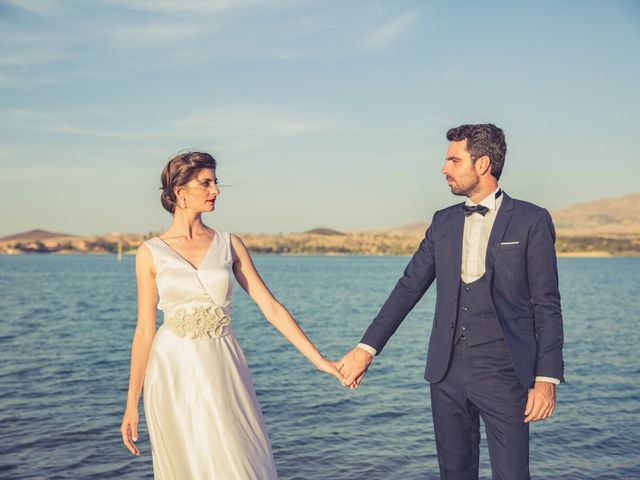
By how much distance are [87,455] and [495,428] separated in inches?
317

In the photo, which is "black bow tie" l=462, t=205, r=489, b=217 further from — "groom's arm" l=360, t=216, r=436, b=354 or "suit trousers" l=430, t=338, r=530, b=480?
"suit trousers" l=430, t=338, r=530, b=480

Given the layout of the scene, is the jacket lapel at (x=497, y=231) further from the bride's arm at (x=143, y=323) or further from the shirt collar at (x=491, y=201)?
the bride's arm at (x=143, y=323)

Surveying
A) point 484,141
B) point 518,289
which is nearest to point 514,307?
point 518,289

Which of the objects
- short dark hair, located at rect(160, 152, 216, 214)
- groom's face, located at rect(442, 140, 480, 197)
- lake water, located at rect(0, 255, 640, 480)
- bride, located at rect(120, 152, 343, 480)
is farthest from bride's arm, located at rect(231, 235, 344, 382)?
lake water, located at rect(0, 255, 640, 480)

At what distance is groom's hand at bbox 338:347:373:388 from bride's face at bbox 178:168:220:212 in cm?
143

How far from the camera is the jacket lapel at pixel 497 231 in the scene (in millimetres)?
4508

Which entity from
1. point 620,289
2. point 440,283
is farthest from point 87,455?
point 620,289

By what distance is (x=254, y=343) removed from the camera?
2777 cm

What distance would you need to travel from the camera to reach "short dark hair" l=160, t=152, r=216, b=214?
462cm

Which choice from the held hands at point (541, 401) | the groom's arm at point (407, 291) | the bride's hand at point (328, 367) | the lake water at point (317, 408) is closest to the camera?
the held hands at point (541, 401)

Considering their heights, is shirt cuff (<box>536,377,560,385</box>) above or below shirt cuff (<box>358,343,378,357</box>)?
below

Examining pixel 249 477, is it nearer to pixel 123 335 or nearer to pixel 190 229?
pixel 190 229

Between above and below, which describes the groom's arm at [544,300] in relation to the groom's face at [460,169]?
below

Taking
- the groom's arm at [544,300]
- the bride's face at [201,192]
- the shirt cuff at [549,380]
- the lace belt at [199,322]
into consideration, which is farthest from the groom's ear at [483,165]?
the lace belt at [199,322]
